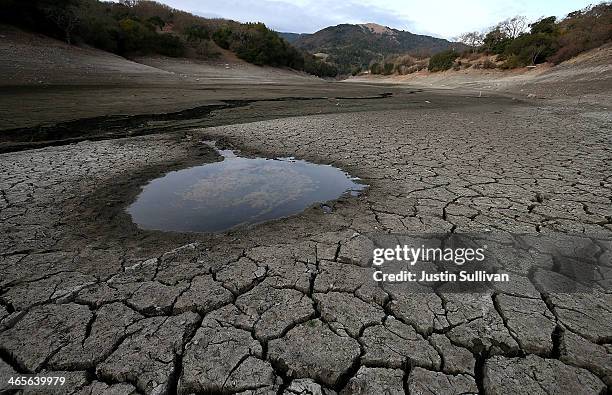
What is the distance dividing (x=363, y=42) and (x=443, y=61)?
411 ft

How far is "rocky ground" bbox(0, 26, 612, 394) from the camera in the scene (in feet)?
4.99

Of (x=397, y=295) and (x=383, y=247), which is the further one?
(x=383, y=247)

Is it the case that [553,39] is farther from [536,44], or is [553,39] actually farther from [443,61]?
[443,61]

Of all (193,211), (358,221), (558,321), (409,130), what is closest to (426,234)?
(358,221)

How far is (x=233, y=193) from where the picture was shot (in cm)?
373

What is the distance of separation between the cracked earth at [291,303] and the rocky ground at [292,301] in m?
0.01

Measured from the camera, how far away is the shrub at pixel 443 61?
36431mm

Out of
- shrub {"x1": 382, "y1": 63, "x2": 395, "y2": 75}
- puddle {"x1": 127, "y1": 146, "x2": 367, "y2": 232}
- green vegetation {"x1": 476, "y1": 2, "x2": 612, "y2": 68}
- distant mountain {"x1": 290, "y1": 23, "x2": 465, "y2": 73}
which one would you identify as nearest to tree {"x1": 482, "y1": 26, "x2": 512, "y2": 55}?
green vegetation {"x1": 476, "y1": 2, "x2": 612, "y2": 68}

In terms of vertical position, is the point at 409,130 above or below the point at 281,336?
above

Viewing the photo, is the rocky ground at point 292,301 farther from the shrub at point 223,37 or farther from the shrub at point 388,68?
the shrub at point 388,68

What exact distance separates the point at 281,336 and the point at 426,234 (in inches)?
61.7

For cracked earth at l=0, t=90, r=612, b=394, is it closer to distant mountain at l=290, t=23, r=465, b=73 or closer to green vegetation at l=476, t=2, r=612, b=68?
green vegetation at l=476, t=2, r=612, b=68

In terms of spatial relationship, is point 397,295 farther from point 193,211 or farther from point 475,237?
point 193,211

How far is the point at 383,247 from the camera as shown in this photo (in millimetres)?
2566
